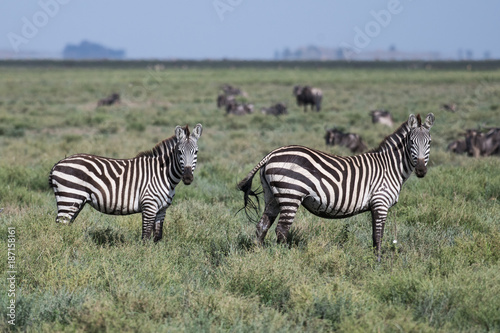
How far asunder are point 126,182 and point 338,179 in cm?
247

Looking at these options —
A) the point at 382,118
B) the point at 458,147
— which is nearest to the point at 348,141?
the point at 458,147

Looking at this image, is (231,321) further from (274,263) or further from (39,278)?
(39,278)

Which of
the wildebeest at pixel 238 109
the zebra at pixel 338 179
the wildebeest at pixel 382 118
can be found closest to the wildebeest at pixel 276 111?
the wildebeest at pixel 238 109

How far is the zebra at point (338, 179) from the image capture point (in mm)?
6051

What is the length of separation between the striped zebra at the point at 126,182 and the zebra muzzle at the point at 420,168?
8.27ft

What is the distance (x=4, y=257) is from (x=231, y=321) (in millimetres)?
2650

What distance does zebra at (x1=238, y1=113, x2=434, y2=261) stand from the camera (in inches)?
238

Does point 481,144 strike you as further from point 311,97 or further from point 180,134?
point 311,97

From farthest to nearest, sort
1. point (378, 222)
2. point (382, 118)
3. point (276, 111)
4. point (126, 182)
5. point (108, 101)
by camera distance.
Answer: point (108, 101)
point (276, 111)
point (382, 118)
point (126, 182)
point (378, 222)

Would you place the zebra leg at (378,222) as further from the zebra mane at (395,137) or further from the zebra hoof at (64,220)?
the zebra hoof at (64,220)

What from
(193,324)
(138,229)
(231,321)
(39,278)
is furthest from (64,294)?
(138,229)

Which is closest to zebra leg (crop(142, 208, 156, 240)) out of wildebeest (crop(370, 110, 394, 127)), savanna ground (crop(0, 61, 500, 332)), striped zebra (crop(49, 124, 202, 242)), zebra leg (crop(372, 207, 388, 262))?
striped zebra (crop(49, 124, 202, 242))

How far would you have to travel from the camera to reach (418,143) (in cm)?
621

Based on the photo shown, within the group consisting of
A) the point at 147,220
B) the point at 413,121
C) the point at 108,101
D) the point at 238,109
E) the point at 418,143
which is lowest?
the point at 108,101
